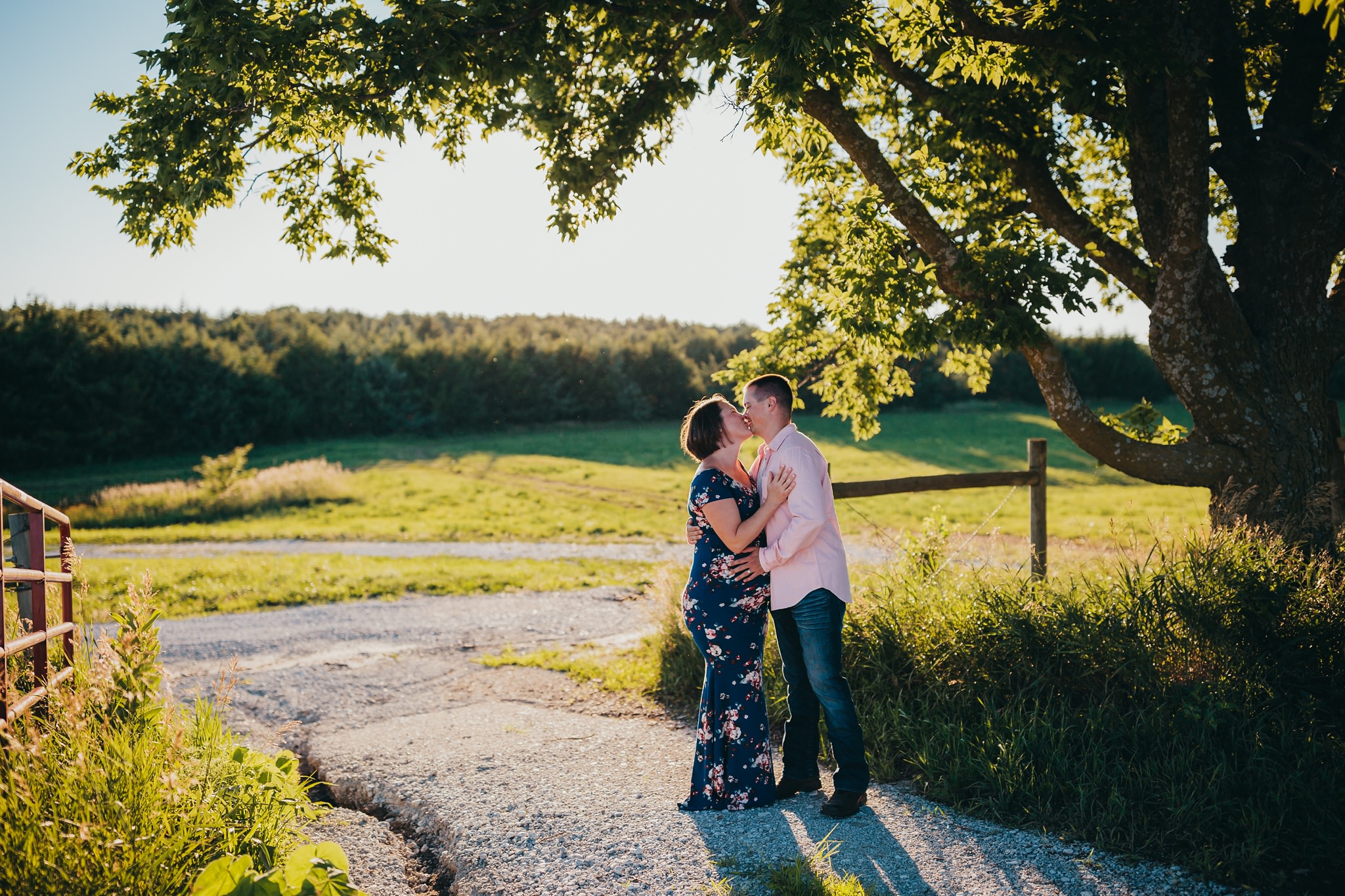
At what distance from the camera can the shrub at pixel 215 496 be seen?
2353 centimetres

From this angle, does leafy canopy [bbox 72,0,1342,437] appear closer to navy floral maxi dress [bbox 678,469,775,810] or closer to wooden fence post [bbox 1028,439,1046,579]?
wooden fence post [bbox 1028,439,1046,579]

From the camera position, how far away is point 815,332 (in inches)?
331

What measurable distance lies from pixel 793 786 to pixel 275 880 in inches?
109

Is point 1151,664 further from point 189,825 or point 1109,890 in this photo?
point 189,825

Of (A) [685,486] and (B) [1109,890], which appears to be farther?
(A) [685,486]

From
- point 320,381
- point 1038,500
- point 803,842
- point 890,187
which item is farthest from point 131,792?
point 320,381

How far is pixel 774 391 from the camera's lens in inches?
176

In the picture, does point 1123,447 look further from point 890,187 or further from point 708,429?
point 708,429

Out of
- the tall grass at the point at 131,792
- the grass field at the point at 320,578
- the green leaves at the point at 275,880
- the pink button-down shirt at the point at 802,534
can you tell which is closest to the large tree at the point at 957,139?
the pink button-down shirt at the point at 802,534

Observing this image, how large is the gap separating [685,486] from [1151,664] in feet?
84.4

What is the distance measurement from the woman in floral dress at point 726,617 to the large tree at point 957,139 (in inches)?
92.1

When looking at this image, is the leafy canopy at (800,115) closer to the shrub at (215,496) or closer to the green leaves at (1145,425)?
the green leaves at (1145,425)

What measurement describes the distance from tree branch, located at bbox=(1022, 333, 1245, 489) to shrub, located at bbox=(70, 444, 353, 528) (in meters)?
23.2

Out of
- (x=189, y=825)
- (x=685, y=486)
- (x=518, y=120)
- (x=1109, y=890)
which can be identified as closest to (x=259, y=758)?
(x=189, y=825)
